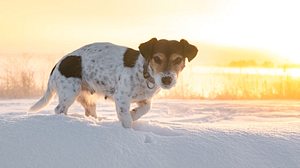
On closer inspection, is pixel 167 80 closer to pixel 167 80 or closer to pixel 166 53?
pixel 167 80

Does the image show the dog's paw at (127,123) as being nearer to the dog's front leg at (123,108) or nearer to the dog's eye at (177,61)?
the dog's front leg at (123,108)

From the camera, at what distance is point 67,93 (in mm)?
5844

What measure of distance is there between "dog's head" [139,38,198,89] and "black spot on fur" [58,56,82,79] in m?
1.10

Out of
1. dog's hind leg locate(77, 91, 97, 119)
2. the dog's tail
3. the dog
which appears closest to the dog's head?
the dog

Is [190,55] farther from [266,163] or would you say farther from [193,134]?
[266,163]

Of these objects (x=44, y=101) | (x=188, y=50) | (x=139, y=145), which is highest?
(x=188, y=50)

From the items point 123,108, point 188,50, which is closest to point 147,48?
point 188,50

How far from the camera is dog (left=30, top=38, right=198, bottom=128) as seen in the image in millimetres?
5105

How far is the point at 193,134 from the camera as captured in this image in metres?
4.57

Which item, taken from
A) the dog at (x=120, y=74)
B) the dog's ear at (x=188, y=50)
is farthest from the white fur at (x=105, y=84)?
the dog's ear at (x=188, y=50)

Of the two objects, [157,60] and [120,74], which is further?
[120,74]

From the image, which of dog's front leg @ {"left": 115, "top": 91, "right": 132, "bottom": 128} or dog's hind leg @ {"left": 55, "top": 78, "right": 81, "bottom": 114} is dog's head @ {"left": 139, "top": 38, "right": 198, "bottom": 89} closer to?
dog's front leg @ {"left": 115, "top": 91, "right": 132, "bottom": 128}

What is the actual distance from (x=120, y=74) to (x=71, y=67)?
0.76m

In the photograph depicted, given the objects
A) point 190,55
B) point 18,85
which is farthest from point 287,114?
point 18,85
